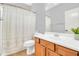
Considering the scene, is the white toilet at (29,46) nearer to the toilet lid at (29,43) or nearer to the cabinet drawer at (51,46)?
the toilet lid at (29,43)

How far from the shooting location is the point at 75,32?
1230 millimetres

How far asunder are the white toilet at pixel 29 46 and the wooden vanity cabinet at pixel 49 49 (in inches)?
2.2

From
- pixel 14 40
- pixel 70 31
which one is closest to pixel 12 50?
pixel 14 40

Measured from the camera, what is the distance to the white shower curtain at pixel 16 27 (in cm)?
126

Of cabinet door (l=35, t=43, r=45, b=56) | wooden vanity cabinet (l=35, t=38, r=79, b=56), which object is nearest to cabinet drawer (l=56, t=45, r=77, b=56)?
wooden vanity cabinet (l=35, t=38, r=79, b=56)

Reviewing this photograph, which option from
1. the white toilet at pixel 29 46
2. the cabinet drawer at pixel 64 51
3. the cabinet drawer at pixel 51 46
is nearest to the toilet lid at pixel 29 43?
the white toilet at pixel 29 46

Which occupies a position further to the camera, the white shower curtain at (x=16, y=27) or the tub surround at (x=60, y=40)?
the white shower curtain at (x=16, y=27)

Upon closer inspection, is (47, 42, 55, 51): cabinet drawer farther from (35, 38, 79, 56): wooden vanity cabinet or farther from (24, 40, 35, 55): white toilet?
(24, 40, 35, 55): white toilet

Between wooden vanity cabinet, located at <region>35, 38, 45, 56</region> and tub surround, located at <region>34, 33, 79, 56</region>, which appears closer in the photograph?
tub surround, located at <region>34, 33, 79, 56</region>

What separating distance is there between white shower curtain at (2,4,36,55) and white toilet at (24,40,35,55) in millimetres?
48

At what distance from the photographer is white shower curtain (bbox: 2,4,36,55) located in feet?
4.12

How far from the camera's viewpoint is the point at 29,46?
136 cm

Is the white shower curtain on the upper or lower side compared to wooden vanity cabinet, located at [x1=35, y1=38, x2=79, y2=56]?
upper

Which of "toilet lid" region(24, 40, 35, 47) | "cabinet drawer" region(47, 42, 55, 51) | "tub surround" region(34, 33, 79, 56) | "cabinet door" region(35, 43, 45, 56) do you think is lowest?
"cabinet door" region(35, 43, 45, 56)
